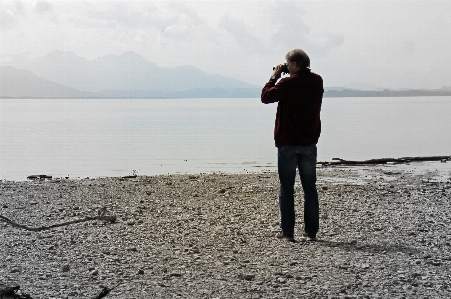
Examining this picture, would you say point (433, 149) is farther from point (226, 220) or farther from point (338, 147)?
point (226, 220)

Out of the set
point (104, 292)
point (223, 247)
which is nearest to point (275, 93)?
point (223, 247)

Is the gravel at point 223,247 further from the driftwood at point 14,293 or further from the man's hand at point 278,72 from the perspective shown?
→ the man's hand at point 278,72

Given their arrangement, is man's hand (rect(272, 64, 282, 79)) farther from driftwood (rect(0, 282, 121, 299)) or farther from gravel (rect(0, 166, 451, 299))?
driftwood (rect(0, 282, 121, 299))

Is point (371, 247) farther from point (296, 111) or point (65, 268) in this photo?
point (65, 268)

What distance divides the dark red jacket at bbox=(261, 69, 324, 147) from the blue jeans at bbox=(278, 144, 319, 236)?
5.8 inches

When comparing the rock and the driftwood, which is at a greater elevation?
the rock

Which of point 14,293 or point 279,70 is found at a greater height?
point 279,70

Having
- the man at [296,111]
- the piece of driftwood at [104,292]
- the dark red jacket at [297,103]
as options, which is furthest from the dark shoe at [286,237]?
the piece of driftwood at [104,292]

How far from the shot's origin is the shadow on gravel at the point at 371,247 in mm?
→ 7918

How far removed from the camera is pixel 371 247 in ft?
26.7

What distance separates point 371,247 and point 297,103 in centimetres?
226

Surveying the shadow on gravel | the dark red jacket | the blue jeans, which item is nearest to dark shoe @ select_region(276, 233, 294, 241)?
the blue jeans

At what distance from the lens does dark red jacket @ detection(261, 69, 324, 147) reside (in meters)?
7.98

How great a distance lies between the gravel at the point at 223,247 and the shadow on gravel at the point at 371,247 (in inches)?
0.6
